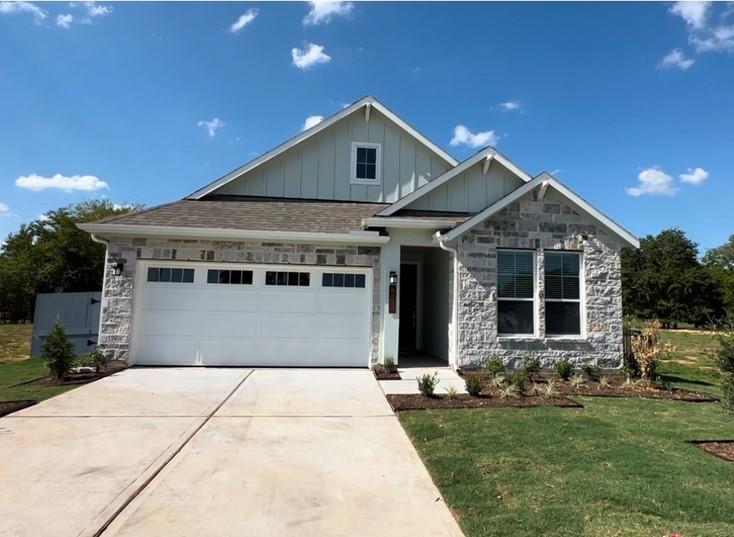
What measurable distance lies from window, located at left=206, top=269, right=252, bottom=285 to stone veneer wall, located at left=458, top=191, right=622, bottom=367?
4.92 meters

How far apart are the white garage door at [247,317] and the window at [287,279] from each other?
0.08ft

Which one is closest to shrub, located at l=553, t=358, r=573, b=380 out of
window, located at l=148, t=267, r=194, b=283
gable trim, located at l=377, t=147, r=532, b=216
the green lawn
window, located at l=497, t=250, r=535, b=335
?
window, located at l=497, t=250, r=535, b=335

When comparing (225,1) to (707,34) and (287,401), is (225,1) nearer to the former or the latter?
(287,401)

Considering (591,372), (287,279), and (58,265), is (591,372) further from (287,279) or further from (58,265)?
(58,265)

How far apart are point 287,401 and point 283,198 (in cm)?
708

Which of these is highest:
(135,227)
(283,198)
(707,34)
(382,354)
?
(707,34)

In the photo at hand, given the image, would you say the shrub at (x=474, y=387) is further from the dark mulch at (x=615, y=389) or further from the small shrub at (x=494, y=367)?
the small shrub at (x=494, y=367)

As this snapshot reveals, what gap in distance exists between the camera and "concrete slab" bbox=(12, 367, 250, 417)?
6.57 m

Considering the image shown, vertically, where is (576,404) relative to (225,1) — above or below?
below

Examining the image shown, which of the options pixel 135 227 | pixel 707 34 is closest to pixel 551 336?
pixel 707 34

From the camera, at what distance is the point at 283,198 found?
509 inches

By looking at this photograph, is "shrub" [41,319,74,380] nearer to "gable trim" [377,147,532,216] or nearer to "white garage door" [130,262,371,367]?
"white garage door" [130,262,371,367]

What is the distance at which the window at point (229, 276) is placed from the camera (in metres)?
10.4

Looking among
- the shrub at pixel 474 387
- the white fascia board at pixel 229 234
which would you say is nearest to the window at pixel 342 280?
the white fascia board at pixel 229 234
